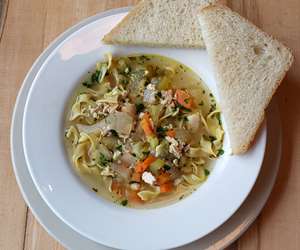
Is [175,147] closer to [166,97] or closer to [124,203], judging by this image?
[166,97]

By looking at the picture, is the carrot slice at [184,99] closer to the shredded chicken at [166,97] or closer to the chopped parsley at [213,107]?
the shredded chicken at [166,97]

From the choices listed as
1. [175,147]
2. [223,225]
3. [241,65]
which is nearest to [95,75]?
[175,147]

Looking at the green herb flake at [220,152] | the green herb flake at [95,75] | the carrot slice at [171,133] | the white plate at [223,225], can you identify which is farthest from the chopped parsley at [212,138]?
the green herb flake at [95,75]

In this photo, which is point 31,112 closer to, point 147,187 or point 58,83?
point 58,83

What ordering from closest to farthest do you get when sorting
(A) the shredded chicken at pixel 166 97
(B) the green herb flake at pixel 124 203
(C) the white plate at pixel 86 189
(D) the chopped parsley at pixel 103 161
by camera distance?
1. (C) the white plate at pixel 86 189
2. (B) the green herb flake at pixel 124 203
3. (D) the chopped parsley at pixel 103 161
4. (A) the shredded chicken at pixel 166 97

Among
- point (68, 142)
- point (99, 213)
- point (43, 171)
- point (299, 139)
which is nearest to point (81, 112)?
point (68, 142)

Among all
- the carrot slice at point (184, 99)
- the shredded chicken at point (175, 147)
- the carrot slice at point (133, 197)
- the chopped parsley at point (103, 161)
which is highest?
the carrot slice at point (184, 99)
